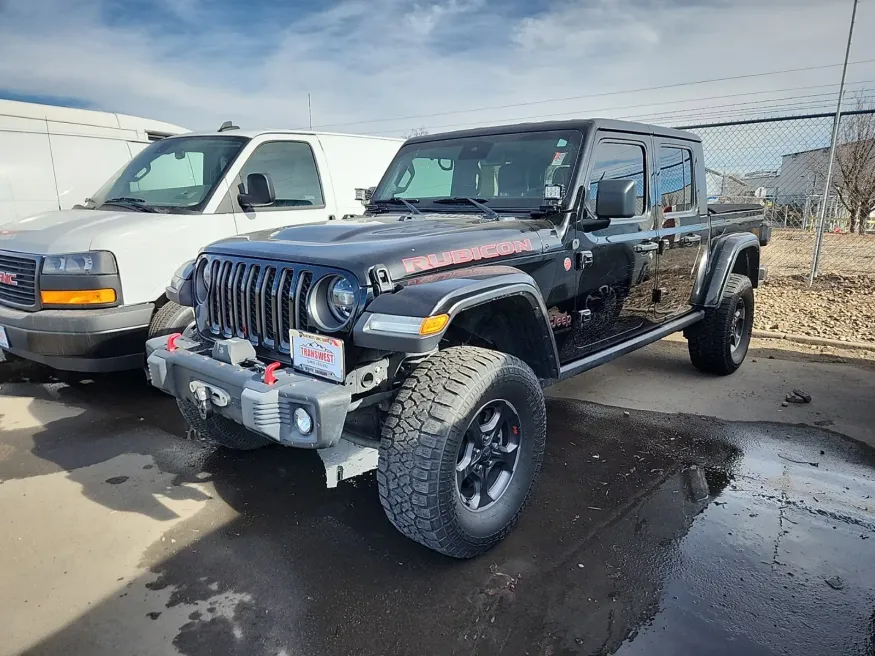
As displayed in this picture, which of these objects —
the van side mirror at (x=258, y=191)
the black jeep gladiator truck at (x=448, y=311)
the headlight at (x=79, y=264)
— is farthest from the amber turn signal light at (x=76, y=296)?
the van side mirror at (x=258, y=191)

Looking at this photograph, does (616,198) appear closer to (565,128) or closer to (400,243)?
(565,128)

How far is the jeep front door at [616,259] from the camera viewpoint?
11.9ft

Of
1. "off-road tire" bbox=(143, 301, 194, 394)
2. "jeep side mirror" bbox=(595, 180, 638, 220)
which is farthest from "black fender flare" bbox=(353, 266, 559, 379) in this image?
"off-road tire" bbox=(143, 301, 194, 394)

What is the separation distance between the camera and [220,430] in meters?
3.62

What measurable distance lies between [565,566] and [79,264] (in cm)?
379

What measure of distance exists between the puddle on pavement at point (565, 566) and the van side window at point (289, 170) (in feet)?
8.55

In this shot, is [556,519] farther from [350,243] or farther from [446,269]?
[350,243]

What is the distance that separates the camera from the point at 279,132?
5.48 meters

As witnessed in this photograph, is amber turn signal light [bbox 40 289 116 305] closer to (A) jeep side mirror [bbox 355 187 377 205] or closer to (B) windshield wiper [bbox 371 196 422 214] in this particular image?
(A) jeep side mirror [bbox 355 187 377 205]

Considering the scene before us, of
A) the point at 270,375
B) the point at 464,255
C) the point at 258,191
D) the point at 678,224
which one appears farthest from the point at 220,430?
the point at 678,224

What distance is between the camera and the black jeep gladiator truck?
246 cm

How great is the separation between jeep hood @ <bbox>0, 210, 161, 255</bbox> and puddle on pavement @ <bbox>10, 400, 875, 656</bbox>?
193cm

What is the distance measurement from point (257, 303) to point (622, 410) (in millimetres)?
2996

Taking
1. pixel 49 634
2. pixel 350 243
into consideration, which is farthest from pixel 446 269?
pixel 49 634
